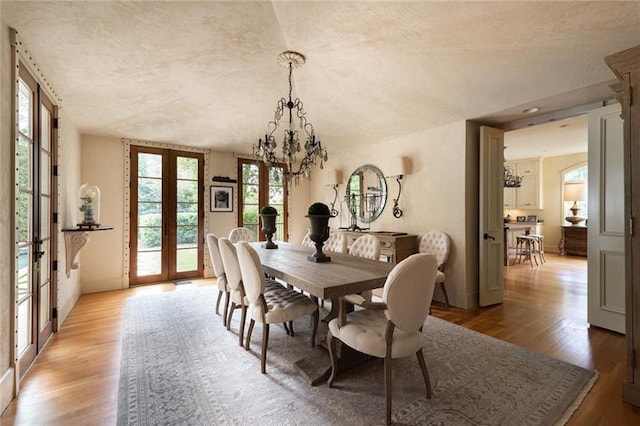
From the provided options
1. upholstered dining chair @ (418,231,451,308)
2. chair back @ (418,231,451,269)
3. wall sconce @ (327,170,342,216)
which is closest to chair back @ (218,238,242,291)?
upholstered dining chair @ (418,231,451,308)

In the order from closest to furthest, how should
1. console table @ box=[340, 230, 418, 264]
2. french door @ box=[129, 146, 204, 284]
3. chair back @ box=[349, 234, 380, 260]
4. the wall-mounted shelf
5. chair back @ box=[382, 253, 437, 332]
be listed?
chair back @ box=[382, 253, 437, 332] < chair back @ box=[349, 234, 380, 260] < the wall-mounted shelf < console table @ box=[340, 230, 418, 264] < french door @ box=[129, 146, 204, 284]

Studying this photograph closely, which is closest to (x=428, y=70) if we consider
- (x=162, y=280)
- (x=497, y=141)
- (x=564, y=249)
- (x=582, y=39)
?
(x=582, y=39)

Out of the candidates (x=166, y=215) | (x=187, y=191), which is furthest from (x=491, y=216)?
(x=166, y=215)

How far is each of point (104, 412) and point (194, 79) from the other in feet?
9.72

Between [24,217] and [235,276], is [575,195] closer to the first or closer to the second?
[235,276]

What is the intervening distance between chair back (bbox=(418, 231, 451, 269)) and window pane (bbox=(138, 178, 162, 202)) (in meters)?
4.34

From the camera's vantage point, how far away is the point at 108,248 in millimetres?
4430

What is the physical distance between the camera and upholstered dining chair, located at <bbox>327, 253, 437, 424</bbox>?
1613mm

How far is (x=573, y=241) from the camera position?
704 cm

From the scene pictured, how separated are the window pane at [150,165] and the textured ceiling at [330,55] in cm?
89

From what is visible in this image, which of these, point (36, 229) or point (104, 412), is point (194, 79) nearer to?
point (36, 229)

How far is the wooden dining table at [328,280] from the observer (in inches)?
71.2

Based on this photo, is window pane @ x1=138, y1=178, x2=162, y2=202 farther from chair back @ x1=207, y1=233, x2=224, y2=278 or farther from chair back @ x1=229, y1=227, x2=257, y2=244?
chair back @ x1=207, y1=233, x2=224, y2=278

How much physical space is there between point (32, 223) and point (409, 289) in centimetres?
299
